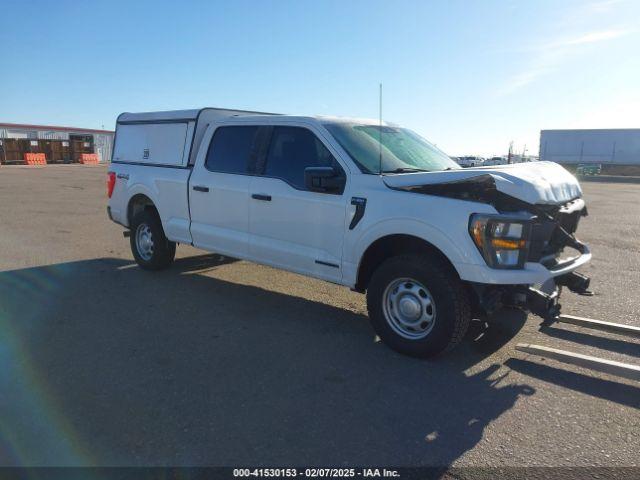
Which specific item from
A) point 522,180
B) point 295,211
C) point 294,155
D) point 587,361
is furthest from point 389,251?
point 587,361

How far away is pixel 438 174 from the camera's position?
4031 mm

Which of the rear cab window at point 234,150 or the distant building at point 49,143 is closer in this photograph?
the rear cab window at point 234,150

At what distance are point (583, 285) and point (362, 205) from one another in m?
2.02

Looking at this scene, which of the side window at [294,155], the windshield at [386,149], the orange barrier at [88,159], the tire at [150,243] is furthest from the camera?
the orange barrier at [88,159]

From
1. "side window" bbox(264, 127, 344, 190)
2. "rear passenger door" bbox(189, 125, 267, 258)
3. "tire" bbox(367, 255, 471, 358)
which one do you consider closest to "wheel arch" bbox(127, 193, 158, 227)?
"rear passenger door" bbox(189, 125, 267, 258)

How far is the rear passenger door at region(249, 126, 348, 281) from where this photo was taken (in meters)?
4.71

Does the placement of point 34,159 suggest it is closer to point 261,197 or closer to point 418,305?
point 261,197

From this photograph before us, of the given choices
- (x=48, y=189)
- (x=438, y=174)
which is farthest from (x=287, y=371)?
(x=48, y=189)

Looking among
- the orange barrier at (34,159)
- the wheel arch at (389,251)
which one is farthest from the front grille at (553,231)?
the orange barrier at (34,159)

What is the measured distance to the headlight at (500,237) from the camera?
3.68m

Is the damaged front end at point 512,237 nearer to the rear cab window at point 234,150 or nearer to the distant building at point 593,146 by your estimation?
the rear cab window at point 234,150

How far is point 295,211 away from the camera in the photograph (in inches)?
196

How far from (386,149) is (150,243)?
3589mm

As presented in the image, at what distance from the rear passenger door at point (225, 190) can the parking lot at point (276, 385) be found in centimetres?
68
